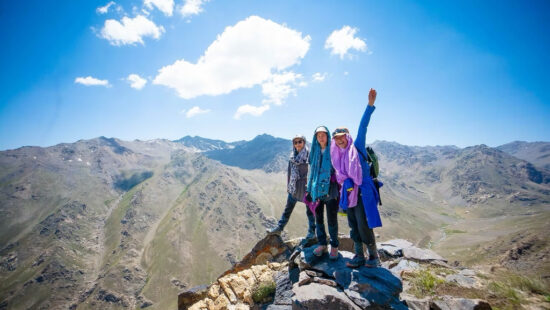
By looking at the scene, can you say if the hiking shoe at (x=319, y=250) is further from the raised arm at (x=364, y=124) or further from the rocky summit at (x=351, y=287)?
the raised arm at (x=364, y=124)

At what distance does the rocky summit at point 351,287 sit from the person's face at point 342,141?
336cm

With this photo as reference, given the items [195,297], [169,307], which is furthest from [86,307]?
[195,297]

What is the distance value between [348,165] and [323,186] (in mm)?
962

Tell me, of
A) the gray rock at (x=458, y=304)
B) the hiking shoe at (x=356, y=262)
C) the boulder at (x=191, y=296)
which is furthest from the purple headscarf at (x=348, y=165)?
the boulder at (x=191, y=296)

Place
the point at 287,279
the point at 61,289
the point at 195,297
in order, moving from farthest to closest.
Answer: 1. the point at 61,289
2. the point at 195,297
3. the point at 287,279

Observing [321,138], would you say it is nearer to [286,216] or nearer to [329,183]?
[329,183]

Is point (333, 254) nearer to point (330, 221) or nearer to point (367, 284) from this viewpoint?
point (330, 221)

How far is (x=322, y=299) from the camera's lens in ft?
18.4

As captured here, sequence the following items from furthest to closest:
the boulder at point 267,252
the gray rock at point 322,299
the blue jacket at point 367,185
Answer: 1. the boulder at point 267,252
2. the blue jacket at point 367,185
3. the gray rock at point 322,299

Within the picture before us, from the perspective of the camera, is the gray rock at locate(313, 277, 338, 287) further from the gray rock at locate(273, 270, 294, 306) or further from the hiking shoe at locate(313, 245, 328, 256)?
the gray rock at locate(273, 270, 294, 306)

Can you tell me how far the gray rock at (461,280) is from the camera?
6375 millimetres

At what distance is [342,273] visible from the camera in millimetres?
6254

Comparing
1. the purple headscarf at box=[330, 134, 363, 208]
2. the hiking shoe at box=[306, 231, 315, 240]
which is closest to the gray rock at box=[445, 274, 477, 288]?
the purple headscarf at box=[330, 134, 363, 208]

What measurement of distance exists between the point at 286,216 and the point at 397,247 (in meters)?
5.33
